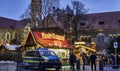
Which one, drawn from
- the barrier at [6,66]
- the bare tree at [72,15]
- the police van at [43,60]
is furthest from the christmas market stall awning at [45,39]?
the bare tree at [72,15]

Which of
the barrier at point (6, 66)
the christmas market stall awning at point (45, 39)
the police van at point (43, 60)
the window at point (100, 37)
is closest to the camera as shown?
the barrier at point (6, 66)

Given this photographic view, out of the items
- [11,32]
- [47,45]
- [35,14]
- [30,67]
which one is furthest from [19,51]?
[11,32]

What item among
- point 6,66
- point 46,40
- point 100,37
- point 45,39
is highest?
point 45,39

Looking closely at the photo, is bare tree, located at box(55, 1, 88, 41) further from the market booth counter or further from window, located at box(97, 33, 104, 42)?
the market booth counter

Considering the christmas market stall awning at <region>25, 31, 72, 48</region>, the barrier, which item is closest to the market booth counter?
the christmas market stall awning at <region>25, 31, 72, 48</region>

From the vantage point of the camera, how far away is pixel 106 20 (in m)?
76.0

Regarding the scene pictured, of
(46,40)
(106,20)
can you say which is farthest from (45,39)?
(106,20)

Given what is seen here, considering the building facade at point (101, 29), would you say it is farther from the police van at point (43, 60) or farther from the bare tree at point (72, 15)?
the police van at point (43, 60)

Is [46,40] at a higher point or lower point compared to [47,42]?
higher

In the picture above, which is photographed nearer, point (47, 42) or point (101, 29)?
point (47, 42)

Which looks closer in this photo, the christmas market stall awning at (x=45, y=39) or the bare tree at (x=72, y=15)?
the christmas market stall awning at (x=45, y=39)

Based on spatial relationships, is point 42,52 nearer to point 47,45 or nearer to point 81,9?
point 47,45

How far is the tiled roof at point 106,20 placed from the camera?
242 feet

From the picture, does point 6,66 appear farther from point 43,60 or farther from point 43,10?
point 43,10
